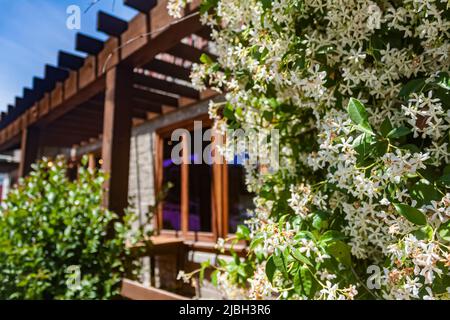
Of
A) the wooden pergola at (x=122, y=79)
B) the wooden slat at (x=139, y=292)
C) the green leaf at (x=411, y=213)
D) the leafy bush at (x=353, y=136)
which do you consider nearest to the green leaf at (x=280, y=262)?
the leafy bush at (x=353, y=136)

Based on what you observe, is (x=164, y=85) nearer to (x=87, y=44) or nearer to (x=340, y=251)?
(x=87, y=44)

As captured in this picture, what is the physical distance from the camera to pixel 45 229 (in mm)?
2604

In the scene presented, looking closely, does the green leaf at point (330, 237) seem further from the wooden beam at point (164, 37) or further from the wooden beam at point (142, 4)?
the wooden beam at point (142, 4)

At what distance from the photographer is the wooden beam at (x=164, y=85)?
3.67 meters

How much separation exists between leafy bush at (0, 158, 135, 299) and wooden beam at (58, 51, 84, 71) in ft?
4.52

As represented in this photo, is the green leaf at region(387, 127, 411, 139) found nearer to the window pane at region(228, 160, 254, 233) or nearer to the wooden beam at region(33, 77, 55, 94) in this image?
the window pane at region(228, 160, 254, 233)

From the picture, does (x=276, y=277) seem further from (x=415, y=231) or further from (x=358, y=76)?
(x=358, y=76)

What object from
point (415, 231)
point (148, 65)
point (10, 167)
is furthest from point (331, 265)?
point (10, 167)

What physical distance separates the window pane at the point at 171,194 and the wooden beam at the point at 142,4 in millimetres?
2191

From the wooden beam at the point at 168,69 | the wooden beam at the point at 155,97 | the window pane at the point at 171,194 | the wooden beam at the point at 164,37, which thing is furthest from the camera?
the window pane at the point at 171,194

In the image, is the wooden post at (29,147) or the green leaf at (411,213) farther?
the wooden post at (29,147)

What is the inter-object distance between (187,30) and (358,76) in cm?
154

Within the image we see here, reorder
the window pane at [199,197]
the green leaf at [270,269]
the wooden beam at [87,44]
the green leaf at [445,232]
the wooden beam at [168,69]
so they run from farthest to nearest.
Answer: the window pane at [199,197] < the wooden beam at [168,69] < the wooden beam at [87,44] < the green leaf at [270,269] < the green leaf at [445,232]
